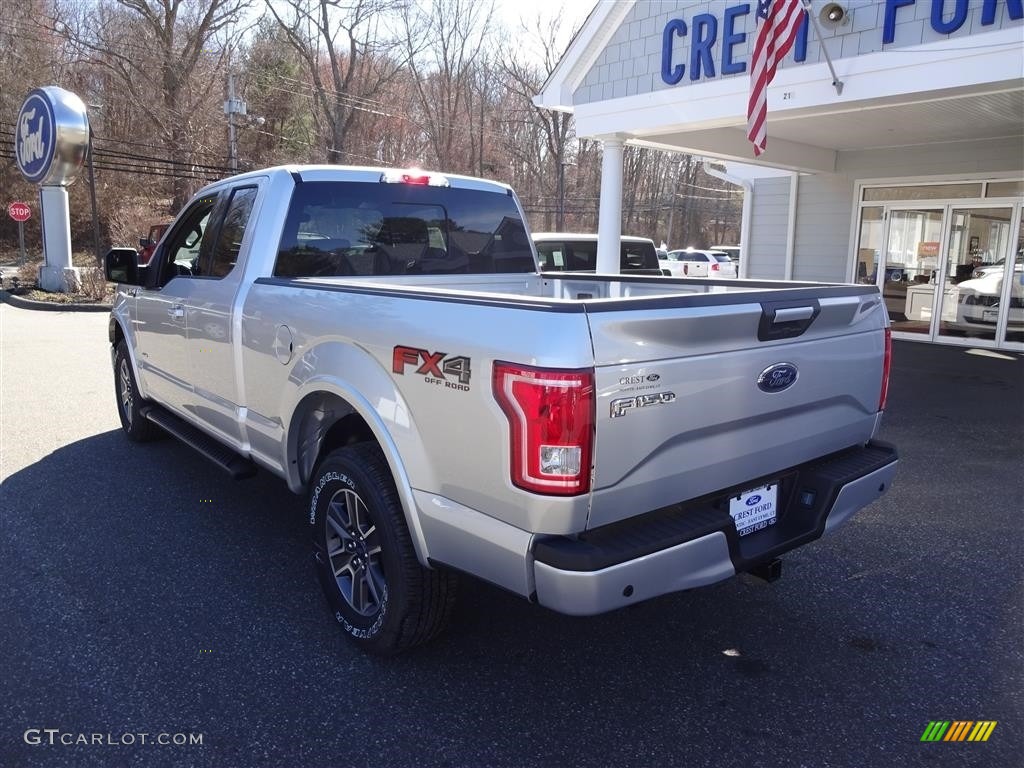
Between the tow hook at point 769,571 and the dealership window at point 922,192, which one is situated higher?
the dealership window at point 922,192

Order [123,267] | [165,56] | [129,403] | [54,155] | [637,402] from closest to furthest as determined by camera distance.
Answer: [637,402] < [123,267] < [129,403] < [54,155] < [165,56]

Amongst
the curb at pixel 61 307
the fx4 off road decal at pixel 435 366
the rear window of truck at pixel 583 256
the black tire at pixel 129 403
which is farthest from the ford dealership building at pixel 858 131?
the curb at pixel 61 307

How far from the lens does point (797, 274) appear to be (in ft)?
50.2

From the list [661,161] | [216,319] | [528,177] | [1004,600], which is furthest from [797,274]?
[661,161]

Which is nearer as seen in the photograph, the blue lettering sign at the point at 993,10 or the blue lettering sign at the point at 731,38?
the blue lettering sign at the point at 993,10

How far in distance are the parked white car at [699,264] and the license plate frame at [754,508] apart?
24826 millimetres

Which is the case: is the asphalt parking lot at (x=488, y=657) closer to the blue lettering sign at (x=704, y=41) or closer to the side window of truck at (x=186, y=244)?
the side window of truck at (x=186, y=244)

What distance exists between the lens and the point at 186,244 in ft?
16.8

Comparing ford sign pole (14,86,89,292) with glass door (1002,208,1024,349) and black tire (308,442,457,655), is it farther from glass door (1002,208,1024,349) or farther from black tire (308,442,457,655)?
glass door (1002,208,1024,349)

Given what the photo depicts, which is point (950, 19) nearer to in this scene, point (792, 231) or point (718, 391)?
point (792, 231)

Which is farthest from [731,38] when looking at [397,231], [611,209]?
[397,231]

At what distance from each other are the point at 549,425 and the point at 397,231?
240 centimetres

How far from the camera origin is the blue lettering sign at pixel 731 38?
380 inches

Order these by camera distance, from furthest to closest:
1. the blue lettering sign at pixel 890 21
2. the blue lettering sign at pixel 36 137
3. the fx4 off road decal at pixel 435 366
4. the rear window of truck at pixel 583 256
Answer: the blue lettering sign at pixel 36 137
the rear window of truck at pixel 583 256
the blue lettering sign at pixel 890 21
the fx4 off road decal at pixel 435 366
